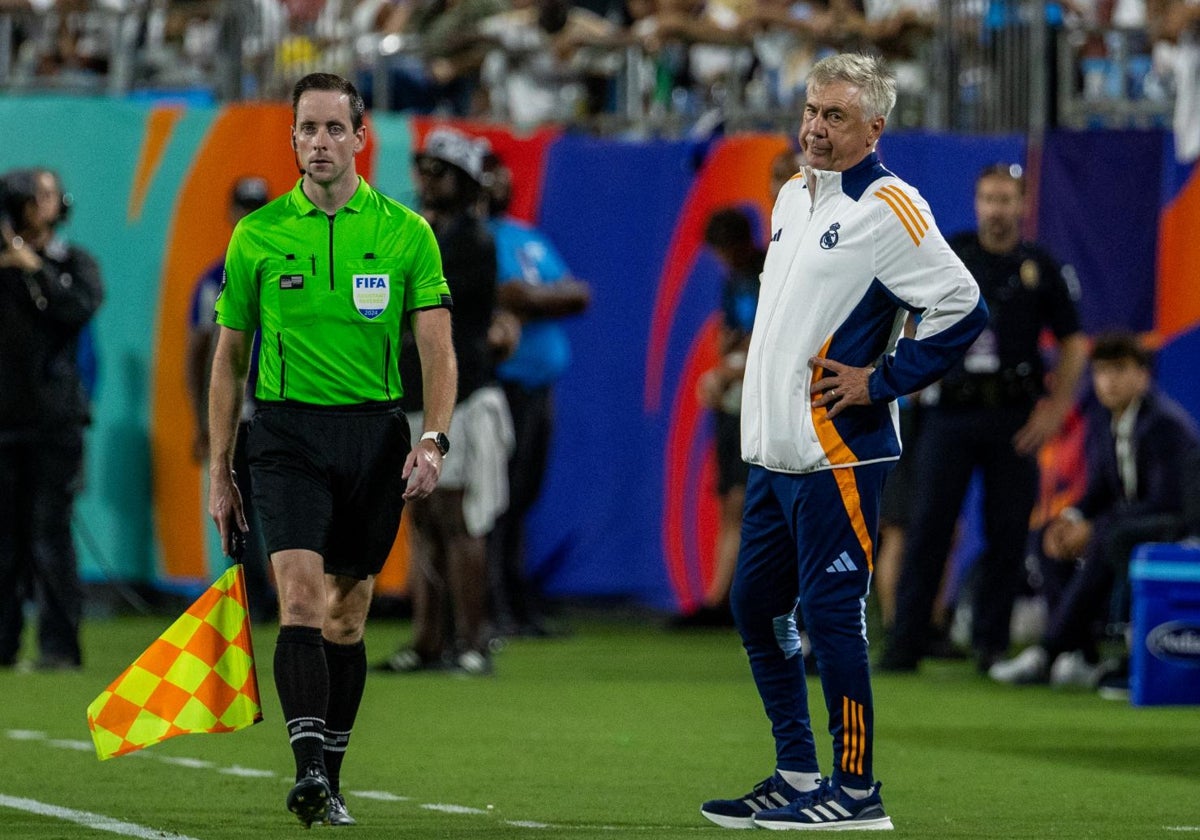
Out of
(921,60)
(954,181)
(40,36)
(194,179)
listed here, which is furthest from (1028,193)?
(40,36)

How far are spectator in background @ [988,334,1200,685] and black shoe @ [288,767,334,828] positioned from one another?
19.5 ft

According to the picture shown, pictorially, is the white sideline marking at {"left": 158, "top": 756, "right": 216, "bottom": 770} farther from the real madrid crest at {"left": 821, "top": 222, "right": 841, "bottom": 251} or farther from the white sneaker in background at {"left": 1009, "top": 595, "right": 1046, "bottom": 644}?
the white sneaker in background at {"left": 1009, "top": 595, "right": 1046, "bottom": 644}

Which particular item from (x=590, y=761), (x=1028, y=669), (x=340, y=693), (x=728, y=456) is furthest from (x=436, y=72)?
(x=340, y=693)

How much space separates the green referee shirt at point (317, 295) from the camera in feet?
21.9

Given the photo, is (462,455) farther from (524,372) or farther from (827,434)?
(827,434)

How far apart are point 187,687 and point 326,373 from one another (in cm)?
95

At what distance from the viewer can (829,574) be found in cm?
655

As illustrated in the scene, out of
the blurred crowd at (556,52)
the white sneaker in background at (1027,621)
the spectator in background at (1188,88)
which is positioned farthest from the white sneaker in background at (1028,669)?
the blurred crowd at (556,52)

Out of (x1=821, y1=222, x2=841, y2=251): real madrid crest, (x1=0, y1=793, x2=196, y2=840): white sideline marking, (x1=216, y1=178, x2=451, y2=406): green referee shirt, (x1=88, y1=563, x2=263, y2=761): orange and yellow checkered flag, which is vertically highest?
(x1=821, y1=222, x2=841, y2=251): real madrid crest

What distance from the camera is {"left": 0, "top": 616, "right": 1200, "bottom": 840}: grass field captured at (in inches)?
270

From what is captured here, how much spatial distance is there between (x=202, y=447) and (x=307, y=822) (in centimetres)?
819

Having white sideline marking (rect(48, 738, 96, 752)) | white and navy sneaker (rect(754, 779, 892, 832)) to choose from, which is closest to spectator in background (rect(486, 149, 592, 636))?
white sideline marking (rect(48, 738, 96, 752))

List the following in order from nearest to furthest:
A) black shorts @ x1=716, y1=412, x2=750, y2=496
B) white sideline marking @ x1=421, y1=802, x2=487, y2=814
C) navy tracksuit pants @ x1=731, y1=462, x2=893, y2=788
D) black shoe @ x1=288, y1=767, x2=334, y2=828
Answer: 1. black shoe @ x1=288, y1=767, x2=334, y2=828
2. navy tracksuit pants @ x1=731, y1=462, x2=893, y2=788
3. white sideline marking @ x1=421, y1=802, x2=487, y2=814
4. black shorts @ x1=716, y1=412, x2=750, y2=496

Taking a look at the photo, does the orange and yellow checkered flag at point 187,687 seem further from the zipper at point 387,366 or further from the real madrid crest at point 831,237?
the real madrid crest at point 831,237
